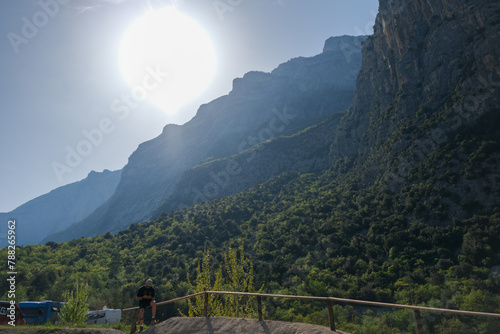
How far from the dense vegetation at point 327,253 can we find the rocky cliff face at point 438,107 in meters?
0.77

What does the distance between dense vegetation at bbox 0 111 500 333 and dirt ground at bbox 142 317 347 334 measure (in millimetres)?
5782

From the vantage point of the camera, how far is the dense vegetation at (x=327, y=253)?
115 feet

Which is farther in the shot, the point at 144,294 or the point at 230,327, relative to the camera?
the point at 144,294

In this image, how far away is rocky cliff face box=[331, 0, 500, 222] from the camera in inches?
1785

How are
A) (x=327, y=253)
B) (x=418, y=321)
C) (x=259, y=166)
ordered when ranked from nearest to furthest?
1. (x=418, y=321)
2. (x=327, y=253)
3. (x=259, y=166)

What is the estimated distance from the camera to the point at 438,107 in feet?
181

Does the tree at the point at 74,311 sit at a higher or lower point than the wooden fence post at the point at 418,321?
higher

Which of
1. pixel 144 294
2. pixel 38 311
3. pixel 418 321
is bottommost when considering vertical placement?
pixel 38 311

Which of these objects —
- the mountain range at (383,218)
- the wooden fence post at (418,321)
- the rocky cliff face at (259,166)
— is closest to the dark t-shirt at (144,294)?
the mountain range at (383,218)

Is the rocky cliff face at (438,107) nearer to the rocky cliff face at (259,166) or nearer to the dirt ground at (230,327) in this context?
the rocky cliff face at (259,166)

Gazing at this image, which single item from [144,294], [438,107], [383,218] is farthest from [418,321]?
[438,107]

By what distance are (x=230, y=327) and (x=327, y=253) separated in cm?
4917

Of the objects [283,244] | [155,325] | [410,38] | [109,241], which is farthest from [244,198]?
[155,325]

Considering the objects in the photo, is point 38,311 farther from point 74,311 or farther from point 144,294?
point 144,294
